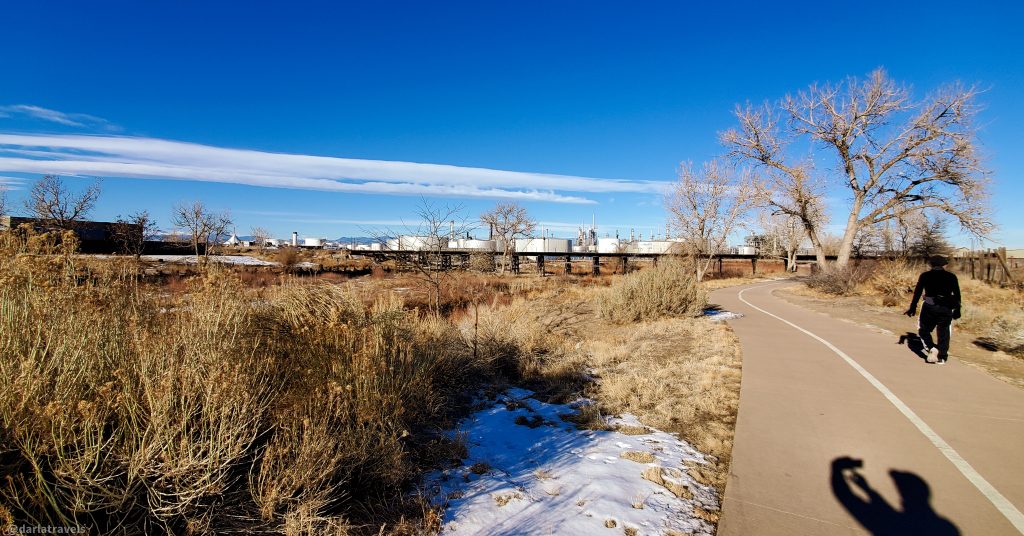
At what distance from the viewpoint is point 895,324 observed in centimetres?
1166

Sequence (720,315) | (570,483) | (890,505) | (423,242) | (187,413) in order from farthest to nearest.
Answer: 1. (720,315)
2. (423,242)
3. (570,483)
4. (890,505)
5. (187,413)

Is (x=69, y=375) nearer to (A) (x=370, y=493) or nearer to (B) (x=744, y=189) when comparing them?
(A) (x=370, y=493)

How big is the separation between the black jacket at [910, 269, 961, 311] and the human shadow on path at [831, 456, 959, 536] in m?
5.36

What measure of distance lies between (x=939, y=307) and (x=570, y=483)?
7566 mm

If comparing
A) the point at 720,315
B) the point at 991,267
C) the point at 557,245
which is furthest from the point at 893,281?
the point at 557,245

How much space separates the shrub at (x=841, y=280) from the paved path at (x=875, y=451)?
14.4 m

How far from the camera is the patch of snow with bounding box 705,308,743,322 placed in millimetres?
13203

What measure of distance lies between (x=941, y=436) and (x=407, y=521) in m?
5.00

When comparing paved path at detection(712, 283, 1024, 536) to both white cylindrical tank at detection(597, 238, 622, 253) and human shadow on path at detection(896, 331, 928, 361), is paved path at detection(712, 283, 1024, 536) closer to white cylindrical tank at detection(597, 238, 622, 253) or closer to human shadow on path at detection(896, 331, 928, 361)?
human shadow on path at detection(896, 331, 928, 361)

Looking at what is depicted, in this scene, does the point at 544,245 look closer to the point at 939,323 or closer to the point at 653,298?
the point at 653,298

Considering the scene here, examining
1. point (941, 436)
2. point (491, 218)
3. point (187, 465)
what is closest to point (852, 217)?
point (941, 436)

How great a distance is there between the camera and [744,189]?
3441cm

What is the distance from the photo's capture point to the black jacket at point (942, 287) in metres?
7.52

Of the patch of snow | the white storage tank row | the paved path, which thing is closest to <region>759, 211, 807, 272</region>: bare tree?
the white storage tank row
